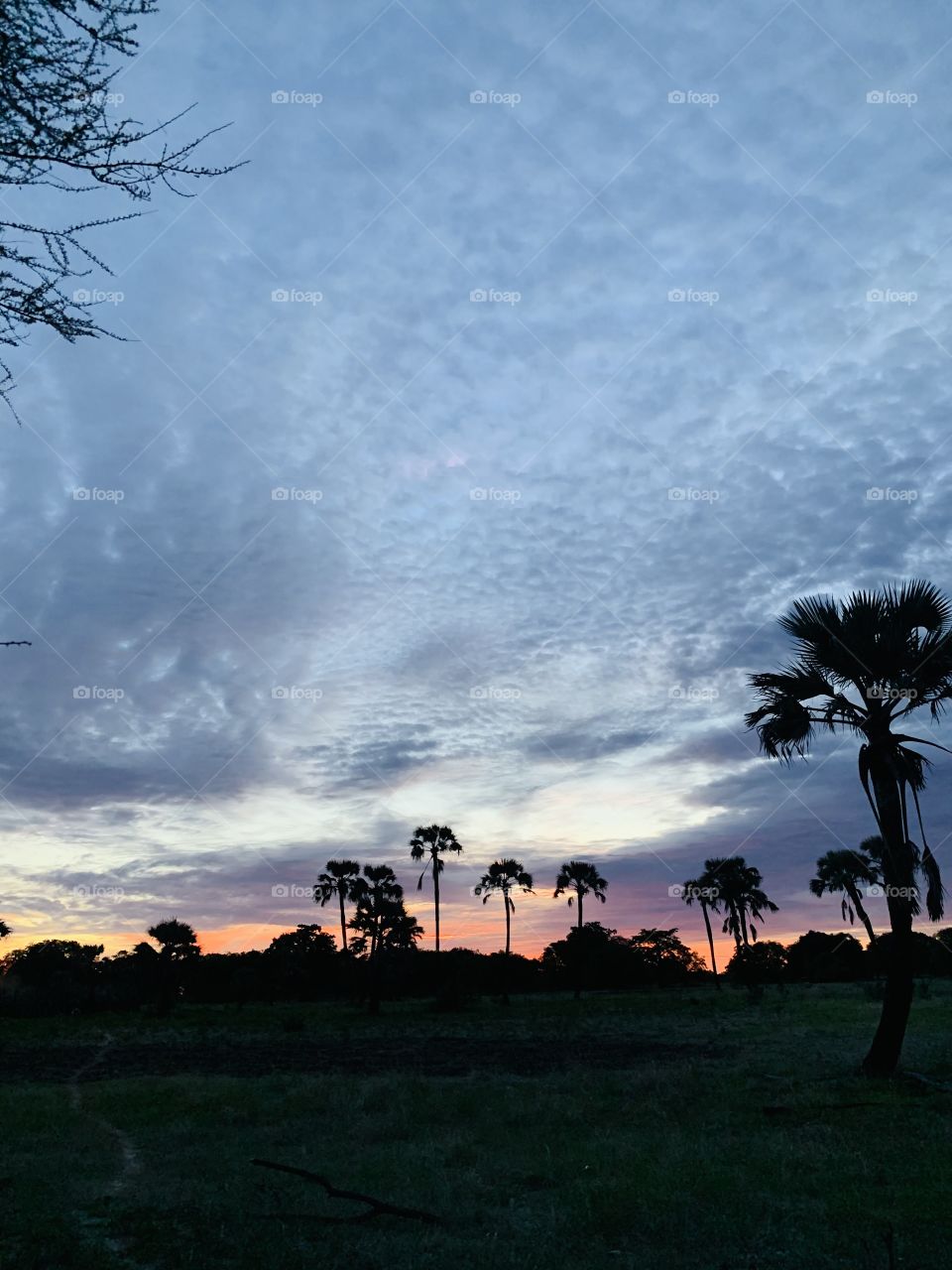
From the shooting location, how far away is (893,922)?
17453 mm

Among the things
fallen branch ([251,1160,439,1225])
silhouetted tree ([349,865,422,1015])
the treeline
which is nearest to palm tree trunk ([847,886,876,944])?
the treeline

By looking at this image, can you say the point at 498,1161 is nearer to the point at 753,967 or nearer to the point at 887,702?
the point at 887,702

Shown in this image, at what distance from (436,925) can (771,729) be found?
53970 mm

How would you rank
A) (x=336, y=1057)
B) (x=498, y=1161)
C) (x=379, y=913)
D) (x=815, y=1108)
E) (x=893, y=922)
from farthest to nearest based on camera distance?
(x=379, y=913) → (x=336, y=1057) → (x=893, y=922) → (x=815, y=1108) → (x=498, y=1161)

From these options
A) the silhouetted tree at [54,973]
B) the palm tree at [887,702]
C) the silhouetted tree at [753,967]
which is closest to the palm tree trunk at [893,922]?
the palm tree at [887,702]

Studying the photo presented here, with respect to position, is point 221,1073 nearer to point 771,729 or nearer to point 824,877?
point 771,729

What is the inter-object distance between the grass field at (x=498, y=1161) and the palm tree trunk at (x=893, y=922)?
845 mm

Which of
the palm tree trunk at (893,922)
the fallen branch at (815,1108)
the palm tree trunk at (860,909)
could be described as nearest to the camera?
the fallen branch at (815,1108)

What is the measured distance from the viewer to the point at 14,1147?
551 inches

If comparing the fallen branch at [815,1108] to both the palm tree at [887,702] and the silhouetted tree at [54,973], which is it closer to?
the palm tree at [887,702]

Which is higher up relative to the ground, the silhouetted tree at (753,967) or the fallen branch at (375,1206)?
the silhouetted tree at (753,967)

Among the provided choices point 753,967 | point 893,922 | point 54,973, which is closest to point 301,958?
point 54,973

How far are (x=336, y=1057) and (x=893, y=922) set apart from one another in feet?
64.5

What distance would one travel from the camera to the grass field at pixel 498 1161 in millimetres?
8367
